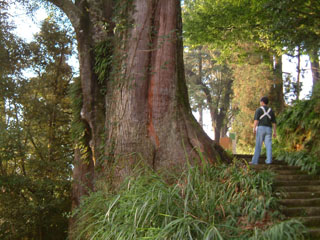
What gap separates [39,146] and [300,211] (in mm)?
8195

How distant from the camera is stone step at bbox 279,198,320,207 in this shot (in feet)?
23.4

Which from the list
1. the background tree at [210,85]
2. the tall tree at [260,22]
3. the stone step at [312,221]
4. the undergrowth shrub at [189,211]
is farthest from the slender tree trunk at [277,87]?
the undergrowth shrub at [189,211]

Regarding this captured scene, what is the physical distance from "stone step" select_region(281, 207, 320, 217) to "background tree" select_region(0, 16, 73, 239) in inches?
246

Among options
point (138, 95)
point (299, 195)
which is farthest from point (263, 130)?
point (138, 95)

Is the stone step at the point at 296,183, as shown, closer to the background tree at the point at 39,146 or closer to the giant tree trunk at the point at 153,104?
the giant tree trunk at the point at 153,104

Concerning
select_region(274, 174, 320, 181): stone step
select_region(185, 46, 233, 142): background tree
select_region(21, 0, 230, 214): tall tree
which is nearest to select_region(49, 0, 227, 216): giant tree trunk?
select_region(21, 0, 230, 214): tall tree

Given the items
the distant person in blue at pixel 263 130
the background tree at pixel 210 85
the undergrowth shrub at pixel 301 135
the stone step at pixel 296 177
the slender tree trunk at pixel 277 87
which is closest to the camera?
the stone step at pixel 296 177

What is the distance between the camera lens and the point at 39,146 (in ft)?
38.5

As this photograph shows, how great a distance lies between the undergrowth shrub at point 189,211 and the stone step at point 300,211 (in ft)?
2.02

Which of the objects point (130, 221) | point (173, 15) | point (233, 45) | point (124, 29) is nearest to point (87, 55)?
point (124, 29)

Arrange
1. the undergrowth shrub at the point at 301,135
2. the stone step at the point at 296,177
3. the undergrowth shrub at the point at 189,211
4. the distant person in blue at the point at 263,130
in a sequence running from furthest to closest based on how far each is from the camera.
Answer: the undergrowth shrub at the point at 301,135 < the distant person in blue at the point at 263,130 < the stone step at the point at 296,177 < the undergrowth shrub at the point at 189,211

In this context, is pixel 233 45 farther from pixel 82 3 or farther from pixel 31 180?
pixel 31 180

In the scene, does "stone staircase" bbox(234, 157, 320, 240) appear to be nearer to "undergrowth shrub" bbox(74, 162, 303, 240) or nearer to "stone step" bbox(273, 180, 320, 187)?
"stone step" bbox(273, 180, 320, 187)

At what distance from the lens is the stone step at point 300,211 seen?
677 cm
